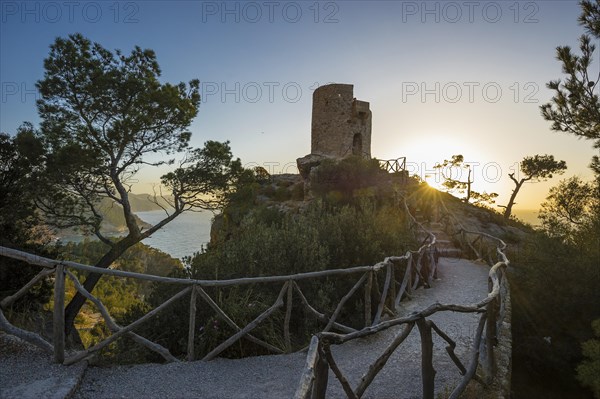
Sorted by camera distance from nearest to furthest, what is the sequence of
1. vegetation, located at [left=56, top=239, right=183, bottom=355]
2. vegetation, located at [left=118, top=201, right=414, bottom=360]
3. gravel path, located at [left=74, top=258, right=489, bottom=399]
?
gravel path, located at [left=74, top=258, right=489, bottom=399], vegetation, located at [left=118, top=201, right=414, bottom=360], vegetation, located at [left=56, top=239, right=183, bottom=355]

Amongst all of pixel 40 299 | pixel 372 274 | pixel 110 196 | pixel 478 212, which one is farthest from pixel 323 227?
pixel 478 212

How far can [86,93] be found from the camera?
12.0m

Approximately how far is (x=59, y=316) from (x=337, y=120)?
71.7 ft

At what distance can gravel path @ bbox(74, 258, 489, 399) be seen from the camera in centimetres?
366

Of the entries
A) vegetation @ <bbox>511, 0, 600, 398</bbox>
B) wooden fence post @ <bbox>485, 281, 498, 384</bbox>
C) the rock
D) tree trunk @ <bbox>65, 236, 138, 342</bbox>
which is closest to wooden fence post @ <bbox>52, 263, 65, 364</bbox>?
tree trunk @ <bbox>65, 236, 138, 342</bbox>

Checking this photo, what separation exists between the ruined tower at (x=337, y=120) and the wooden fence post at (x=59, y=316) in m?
20.5

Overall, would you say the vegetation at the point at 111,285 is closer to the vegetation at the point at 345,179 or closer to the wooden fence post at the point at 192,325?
the vegetation at the point at 345,179

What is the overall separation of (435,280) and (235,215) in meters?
Result: 9.55

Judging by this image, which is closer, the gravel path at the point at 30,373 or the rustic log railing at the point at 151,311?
the gravel path at the point at 30,373

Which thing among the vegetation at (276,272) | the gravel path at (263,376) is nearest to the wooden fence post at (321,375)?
the gravel path at (263,376)

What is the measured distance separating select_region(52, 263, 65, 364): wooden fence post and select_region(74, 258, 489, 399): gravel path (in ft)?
1.30

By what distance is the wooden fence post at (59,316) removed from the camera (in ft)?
12.8

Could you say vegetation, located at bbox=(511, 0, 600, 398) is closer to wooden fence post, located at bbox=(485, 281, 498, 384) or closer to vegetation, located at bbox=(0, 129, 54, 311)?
wooden fence post, located at bbox=(485, 281, 498, 384)

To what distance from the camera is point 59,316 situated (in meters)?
3.95
